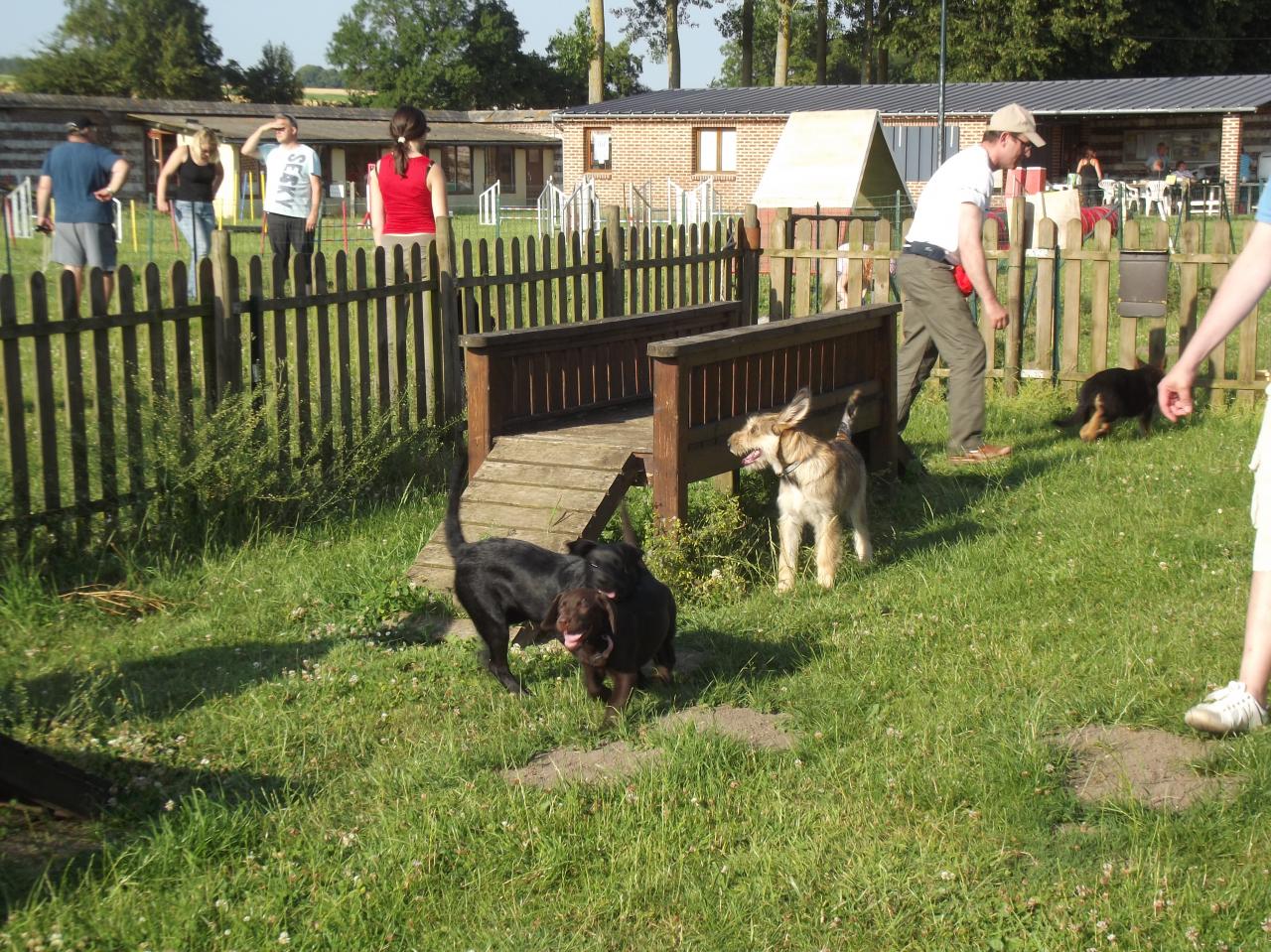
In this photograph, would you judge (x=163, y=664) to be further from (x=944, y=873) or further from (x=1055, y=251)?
(x=1055, y=251)

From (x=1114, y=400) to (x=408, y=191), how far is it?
16.1 ft

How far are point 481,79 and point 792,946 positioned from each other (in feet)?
273

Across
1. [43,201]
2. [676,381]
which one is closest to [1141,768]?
[676,381]

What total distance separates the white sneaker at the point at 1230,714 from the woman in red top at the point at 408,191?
21.0 feet

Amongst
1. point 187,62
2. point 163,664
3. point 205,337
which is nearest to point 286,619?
point 163,664

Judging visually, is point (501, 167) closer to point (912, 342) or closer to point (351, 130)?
point (351, 130)

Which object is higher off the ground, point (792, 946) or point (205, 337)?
point (205, 337)

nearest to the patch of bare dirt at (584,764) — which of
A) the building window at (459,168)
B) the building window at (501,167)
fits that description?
the building window at (459,168)

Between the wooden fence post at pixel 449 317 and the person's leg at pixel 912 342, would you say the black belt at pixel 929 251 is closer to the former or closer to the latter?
the person's leg at pixel 912 342

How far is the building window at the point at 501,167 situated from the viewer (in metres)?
59.2

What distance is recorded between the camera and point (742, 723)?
4543 mm

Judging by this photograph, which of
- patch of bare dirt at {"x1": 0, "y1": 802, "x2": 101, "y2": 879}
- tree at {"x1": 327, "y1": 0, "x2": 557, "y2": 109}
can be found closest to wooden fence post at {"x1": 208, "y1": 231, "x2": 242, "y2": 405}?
patch of bare dirt at {"x1": 0, "y1": 802, "x2": 101, "y2": 879}

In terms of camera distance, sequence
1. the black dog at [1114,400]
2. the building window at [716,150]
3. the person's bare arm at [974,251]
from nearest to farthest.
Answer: the person's bare arm at [974,251] → the black dog at [1114,400] → the building window at [716,150]

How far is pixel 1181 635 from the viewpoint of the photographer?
508 centimetres
